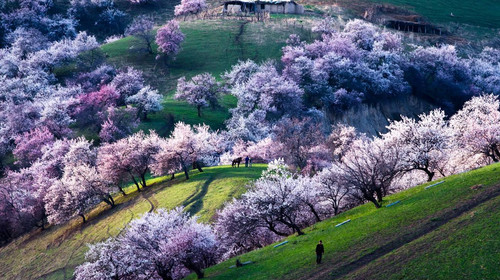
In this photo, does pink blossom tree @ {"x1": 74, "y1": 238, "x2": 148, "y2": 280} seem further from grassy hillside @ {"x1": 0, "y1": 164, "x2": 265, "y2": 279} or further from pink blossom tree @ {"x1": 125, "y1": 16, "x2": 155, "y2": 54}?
pink blossom tree @ {"x1": 125, "y1": 16, "x2": 155, "y2": 54}

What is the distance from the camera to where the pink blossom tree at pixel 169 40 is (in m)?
131

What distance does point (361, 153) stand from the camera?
51.3 meters

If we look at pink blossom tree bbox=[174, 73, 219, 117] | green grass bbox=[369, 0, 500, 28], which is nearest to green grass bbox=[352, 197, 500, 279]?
pink blossom tree bbox=[174, 73, 219, 117]

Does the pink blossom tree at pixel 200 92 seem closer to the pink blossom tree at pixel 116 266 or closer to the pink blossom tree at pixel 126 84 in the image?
the pink blossom tree at pixel 126 84

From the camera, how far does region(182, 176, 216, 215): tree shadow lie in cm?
6272

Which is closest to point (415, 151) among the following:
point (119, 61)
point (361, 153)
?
point (361, 153)

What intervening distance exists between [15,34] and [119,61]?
138 feet

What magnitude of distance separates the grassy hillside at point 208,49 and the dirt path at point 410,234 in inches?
3042

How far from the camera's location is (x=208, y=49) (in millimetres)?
137125

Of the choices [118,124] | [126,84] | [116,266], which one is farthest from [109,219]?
[126,84]

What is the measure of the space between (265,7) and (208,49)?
31.2 metres

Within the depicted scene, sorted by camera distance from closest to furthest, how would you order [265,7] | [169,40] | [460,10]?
[169,40]
[265,7]
[460,10]

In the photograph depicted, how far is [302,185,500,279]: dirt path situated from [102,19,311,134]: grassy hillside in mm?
77267

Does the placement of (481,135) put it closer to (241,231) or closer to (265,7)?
(241,231)
